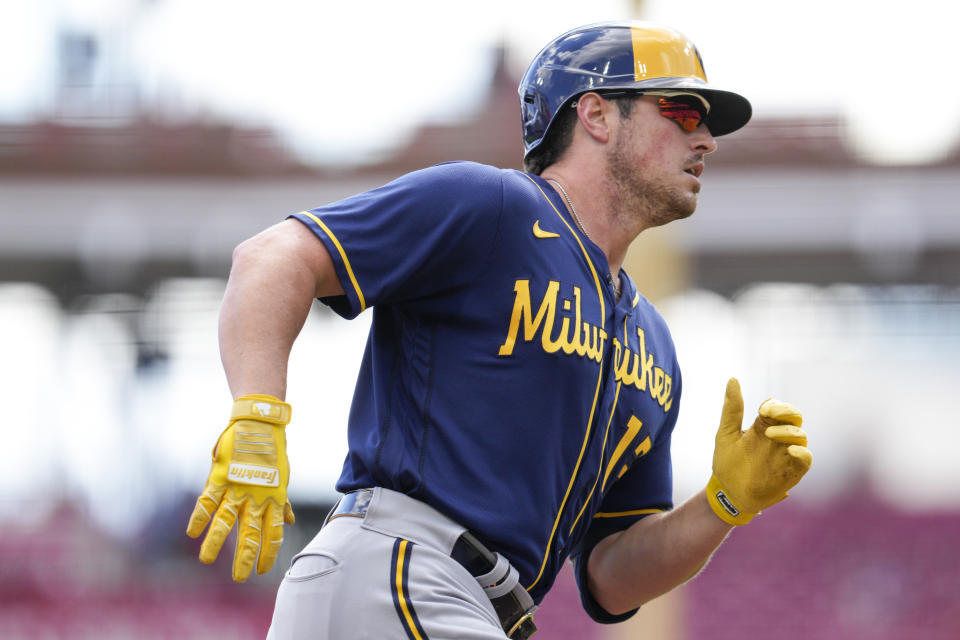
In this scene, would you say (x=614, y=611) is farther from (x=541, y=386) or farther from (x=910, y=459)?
(x=910, y=459)

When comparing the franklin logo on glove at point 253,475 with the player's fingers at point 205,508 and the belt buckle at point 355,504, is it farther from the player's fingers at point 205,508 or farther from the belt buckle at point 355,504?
the belt buckle at point 355,504

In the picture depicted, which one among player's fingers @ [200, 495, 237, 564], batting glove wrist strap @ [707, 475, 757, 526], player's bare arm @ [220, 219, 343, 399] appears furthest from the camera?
batting glove wrist strap @ [707, 475, 757, 526]

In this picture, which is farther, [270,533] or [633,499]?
[633,499]

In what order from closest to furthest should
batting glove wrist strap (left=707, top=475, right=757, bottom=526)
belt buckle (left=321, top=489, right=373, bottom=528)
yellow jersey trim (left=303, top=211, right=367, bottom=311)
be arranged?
yellow jersey trim (left=303, top=211, right=367, bottom=311)
belt buckle (left=321, top=489, right=373, bottom=528)
batting glove wrist strap (left=707, top=475, right=757, bottom=526)

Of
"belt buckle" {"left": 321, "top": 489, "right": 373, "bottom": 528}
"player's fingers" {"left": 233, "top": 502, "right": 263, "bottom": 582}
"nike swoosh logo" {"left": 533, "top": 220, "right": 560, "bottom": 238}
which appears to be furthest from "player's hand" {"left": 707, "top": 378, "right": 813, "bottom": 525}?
"player's fingers" {"left": 233, "top": 502, "right": 263, "bottom": 582}

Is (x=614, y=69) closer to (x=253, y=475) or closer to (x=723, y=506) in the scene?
(x=723, y=506)

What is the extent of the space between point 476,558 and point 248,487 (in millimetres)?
534

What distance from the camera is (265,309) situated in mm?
2184

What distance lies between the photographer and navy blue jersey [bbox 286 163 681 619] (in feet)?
7.74

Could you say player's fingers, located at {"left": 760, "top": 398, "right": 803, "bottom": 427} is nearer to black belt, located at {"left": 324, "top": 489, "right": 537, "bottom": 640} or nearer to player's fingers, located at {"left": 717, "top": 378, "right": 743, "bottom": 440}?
player's fingers, located at {"left": 717, "top": 378, "right": 743, "bottom": 440}

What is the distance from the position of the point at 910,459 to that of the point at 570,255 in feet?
44.0

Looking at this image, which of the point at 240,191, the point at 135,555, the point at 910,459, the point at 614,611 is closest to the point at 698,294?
the point at 910,459

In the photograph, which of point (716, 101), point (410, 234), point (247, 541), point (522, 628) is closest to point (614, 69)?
point (716, 101)

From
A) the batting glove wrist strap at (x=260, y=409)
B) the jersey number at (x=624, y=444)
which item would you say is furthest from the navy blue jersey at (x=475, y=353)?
the batting glove wrist strap at (x=260, y=409)
